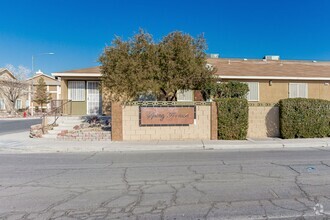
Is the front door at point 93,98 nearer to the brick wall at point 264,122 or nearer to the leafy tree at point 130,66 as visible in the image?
the leafy tree at point 130,66

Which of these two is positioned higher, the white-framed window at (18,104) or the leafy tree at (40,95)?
the leafy tree at (40,95)

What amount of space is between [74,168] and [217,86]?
32.6 feet

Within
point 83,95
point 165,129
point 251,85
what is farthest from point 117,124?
point 251,85

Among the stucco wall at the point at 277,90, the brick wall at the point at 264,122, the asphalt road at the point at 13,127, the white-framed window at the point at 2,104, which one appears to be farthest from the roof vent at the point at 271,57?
the white-framed window at the point at 2,104

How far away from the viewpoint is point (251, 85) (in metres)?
19.7

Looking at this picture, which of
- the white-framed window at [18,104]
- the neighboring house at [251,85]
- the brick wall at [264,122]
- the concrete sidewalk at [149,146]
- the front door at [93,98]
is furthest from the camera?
the white-framed window at [18,104]

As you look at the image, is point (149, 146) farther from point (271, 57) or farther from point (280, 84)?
point (271, 57)

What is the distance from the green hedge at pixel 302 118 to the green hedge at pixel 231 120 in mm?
2234

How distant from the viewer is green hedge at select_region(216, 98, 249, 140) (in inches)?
491

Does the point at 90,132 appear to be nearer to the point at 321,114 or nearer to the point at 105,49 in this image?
the point at 105,49

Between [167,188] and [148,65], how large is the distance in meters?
8.21

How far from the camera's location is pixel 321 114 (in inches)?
512

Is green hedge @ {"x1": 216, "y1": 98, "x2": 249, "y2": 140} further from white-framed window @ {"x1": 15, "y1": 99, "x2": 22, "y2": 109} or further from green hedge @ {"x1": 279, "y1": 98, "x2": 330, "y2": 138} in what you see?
white-framed window @ {"x1": 15, "y1": 99, "x2": 22, "y2": 109}

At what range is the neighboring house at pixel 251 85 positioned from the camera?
1883 cm
